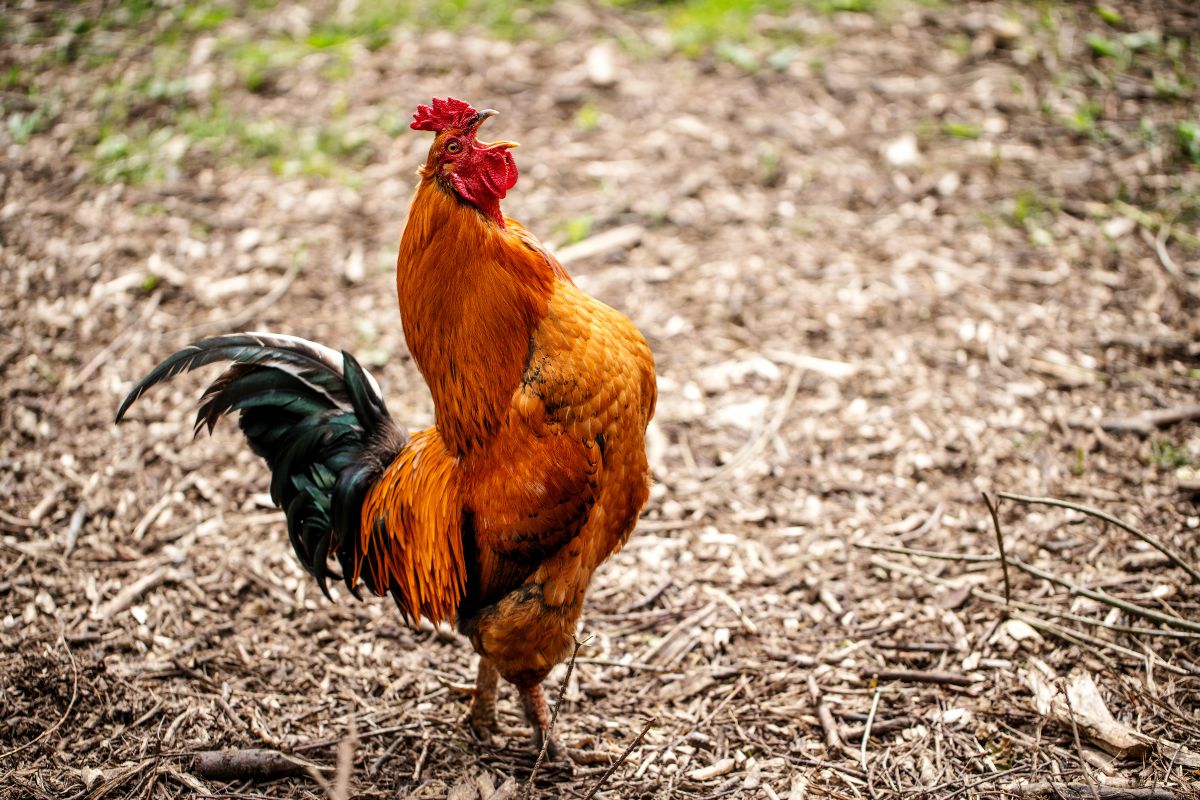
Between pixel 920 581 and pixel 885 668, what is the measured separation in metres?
0.56

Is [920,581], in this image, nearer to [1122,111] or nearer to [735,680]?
[735,680]

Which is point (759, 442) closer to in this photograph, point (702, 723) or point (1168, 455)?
point (702, 723)

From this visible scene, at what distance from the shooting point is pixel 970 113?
688 cm

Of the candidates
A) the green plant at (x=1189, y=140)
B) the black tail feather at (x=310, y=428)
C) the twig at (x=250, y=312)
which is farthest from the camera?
the green plant at (x=1189, y=140)

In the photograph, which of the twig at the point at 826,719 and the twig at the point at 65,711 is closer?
the twig at the point at 65,711

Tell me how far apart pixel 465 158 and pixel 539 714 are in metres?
2.23

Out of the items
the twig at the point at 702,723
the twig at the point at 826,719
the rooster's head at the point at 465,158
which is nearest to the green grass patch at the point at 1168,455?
the twig at the point at 826,719

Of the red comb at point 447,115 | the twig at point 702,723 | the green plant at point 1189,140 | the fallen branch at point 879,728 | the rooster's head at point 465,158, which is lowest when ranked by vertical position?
the twig at point 702,723

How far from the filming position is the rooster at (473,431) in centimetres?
308

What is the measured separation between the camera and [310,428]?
11.5 feet

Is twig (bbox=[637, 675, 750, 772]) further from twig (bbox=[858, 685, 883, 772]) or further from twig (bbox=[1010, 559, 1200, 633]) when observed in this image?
twig (bbox=[1010, 559, 1200, 633])

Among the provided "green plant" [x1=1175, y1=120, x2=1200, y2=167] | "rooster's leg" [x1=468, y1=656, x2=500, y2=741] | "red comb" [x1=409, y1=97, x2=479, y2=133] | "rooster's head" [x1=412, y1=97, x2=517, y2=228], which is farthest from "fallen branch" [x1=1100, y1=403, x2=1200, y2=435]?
"red comb" [x1=409, y1=97, x2=479, y2=133]

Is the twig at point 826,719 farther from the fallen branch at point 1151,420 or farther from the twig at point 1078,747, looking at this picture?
the fallen branch at point 1151,420

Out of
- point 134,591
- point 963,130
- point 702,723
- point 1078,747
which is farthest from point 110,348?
point 963,130
